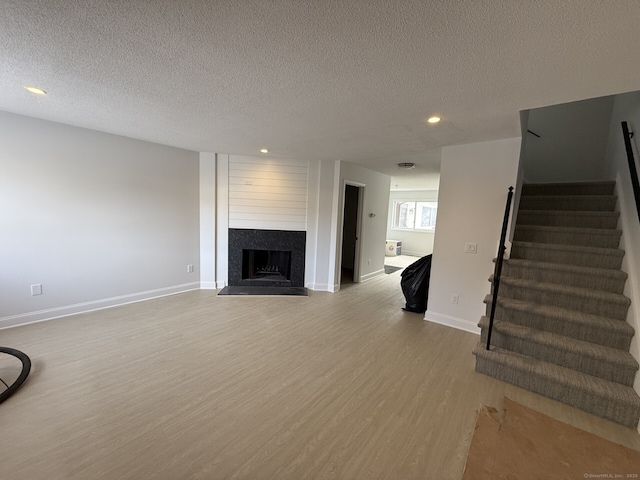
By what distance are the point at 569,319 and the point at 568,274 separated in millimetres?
539

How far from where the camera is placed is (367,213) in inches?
209

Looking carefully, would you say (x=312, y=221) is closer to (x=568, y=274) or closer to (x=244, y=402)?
(x=244, y=402)

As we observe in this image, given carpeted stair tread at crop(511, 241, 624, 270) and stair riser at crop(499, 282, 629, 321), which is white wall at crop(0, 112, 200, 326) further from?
carpeted stair tread at crop(511, 241, 624, 270)

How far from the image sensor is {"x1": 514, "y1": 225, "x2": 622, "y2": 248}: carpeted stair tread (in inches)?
108

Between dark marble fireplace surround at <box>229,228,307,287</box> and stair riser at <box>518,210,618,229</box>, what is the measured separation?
10.6 feet

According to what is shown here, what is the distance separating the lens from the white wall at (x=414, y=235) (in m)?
8.88

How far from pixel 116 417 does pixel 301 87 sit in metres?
2.56

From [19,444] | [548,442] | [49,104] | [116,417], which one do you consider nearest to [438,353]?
[548,442]

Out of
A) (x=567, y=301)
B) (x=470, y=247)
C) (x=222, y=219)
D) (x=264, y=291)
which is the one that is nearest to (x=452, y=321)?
(x=470, y=247)

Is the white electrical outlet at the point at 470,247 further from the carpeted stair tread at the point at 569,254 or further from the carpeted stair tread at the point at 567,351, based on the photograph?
the carpeted stair tread at the point at 567,351

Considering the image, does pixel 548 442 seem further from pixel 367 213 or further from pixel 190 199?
pixel 190 199

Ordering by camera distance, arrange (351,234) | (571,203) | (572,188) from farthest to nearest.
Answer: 1. (351,234)
2. (572,188)
3. (571,203)

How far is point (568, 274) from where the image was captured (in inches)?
100

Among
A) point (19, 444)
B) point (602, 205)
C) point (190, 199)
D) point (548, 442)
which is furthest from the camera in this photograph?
point (190, 199)
